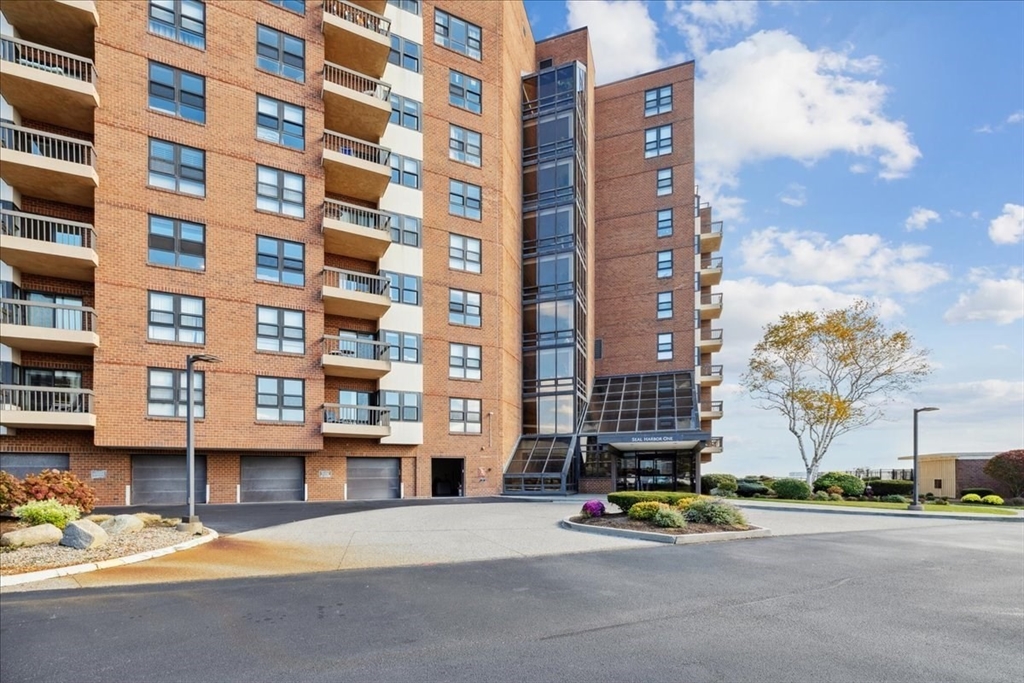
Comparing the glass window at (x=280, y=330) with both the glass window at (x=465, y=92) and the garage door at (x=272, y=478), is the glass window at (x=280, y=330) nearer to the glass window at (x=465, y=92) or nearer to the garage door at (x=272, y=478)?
the garage door at (x=272, y=478)

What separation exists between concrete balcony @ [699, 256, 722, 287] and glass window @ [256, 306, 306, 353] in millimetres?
29712

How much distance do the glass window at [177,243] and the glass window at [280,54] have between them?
7423 mm

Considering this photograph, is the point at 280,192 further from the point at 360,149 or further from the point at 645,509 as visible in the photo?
the point at 645,509

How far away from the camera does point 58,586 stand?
9414mm

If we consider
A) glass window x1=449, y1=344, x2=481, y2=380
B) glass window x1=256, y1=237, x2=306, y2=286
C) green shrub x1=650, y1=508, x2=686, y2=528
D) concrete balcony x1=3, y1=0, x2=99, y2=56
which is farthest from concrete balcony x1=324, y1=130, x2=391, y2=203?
green shrub x1=650, y1=508, x2=686, y2=528

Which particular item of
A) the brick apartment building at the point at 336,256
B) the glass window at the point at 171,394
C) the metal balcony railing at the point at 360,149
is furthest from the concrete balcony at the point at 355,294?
the glass window at the point at 171,394

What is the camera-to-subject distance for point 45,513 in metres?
12.9

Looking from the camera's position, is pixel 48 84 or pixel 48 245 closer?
pixel 48 245

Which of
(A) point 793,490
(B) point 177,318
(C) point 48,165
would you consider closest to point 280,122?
(C) point 48,165

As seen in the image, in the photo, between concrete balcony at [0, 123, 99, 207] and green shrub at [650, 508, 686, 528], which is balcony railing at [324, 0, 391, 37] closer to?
concrete balcony at [0, 123, 99, 207]

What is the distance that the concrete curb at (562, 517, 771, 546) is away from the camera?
47.6 feet

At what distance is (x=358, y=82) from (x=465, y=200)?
24.5 feet

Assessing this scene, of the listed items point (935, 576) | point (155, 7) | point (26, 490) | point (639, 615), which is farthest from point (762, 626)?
point (155, 7)

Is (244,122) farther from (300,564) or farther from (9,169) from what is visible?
(300,564)
